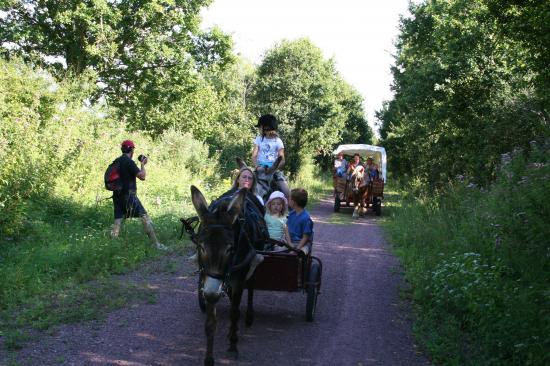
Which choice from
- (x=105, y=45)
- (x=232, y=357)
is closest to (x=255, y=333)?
(x=232, y=357)

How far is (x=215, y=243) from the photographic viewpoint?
4617mm

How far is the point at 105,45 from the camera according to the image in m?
24.0

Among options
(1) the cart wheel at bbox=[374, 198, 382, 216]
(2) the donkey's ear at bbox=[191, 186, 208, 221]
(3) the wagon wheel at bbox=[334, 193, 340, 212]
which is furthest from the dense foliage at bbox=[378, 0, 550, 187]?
(2) the donkey's ear at bbox=[191, 186, 208, 221]

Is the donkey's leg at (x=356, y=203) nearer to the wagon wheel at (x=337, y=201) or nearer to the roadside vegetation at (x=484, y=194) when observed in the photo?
the wagon wheel at (x=337, y=201)

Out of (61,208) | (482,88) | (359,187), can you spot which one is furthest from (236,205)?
(359,187)

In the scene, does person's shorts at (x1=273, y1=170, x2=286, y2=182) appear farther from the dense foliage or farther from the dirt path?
the dense foliage

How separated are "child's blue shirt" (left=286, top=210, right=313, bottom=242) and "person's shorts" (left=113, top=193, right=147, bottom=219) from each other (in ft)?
13.0

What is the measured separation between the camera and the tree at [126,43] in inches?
921

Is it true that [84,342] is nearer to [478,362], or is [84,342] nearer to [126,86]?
[478,362]

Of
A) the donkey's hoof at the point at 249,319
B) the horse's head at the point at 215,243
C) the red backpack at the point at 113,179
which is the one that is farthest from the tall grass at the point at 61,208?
the horse's head at the point at 215,243

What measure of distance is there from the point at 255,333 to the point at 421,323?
213 centimetres

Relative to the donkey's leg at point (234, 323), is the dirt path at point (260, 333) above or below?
below

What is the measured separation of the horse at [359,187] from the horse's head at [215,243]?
600 inches

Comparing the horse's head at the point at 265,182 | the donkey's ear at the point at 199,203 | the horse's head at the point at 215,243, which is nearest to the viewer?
the horse's head at the point at 215,243
